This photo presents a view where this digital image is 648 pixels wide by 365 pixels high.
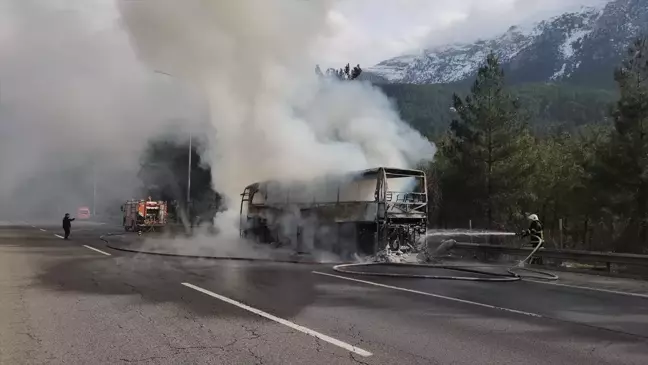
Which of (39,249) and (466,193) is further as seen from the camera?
(466,193)

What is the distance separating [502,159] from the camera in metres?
28.9

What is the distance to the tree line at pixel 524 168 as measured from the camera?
25.2 metres

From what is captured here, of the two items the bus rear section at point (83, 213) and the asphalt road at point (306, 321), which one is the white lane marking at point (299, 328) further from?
the bus rear section at point (83, 213)

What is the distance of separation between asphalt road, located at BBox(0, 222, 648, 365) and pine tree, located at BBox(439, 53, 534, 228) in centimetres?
1791

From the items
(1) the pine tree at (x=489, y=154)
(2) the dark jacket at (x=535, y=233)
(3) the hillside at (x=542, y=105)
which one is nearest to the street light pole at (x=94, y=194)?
(1) the pine tree at (x=489, y=154)

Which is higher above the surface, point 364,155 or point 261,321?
point 364,155

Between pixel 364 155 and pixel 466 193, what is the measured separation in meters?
12.2

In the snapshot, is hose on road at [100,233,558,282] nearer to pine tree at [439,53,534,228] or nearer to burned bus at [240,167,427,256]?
burned bus at [240,167,427,256]

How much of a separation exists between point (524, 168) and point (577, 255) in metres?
15.0

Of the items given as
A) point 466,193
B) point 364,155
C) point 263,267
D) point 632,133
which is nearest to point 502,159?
point 466,193

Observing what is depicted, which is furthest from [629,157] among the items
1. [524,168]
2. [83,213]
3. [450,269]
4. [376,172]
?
[83,213]

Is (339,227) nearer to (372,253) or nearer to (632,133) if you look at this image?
(372,253)

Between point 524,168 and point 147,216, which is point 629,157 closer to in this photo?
point 524,168

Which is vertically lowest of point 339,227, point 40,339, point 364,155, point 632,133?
point 40,339
